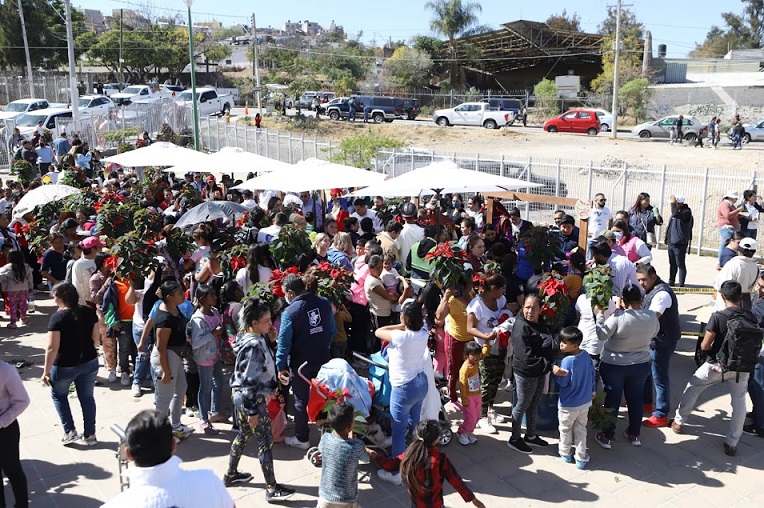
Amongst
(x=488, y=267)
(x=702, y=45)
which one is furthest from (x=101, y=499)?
(x=702, y=45)

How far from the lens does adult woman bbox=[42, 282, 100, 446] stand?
576 cm

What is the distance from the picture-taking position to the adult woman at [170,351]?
6.07 m

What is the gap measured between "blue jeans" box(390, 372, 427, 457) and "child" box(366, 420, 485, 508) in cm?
115

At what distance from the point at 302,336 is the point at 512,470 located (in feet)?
7.17

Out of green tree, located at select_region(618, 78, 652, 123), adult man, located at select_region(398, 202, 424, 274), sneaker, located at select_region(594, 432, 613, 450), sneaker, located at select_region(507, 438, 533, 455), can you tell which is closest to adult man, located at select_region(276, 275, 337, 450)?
sneaker, located at select_region(507, 438, 533, 455)

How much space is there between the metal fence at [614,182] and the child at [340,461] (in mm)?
11941

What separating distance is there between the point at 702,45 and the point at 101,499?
105847mm

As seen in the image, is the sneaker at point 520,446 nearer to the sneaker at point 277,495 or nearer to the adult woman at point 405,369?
the adult woman at point 405,369

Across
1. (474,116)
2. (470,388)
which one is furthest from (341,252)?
(474,116)

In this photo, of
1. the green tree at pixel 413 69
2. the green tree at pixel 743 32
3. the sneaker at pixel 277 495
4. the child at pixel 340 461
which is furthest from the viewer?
the green tree at pixel 743 32

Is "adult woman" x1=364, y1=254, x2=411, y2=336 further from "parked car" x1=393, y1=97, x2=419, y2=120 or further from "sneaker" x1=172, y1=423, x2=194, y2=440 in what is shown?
"parked car" x1=393, y1=97, x2=419, y2=120

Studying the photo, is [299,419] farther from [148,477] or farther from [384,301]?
[148,477]

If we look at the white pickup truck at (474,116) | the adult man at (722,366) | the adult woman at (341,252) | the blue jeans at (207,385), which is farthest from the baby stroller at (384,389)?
the white pickup truck at (474,116)

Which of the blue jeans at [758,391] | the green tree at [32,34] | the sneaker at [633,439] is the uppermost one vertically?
the green tree at [32,34]
